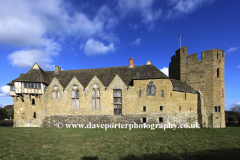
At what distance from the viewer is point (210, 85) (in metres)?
26.1

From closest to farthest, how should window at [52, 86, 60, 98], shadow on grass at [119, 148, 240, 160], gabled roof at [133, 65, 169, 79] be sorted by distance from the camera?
1. shadow on grass at [119, 148, 240, 160]
2. gabled roof at [133, 65, 169, 79]
3. window at [52, 86, 60, 98]

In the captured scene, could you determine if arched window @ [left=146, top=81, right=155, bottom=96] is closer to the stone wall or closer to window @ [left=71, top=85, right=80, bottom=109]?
the stone wall

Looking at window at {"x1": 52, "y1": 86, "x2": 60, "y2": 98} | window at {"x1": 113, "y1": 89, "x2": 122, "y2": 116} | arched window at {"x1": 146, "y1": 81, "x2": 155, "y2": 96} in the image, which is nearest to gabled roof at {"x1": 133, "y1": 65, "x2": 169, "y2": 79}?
arched window at {"x1": 146, "y1": 81, "x2": 155, "y2": 96}

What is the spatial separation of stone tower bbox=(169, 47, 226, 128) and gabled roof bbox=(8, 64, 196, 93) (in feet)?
8.72

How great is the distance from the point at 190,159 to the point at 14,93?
32.7m

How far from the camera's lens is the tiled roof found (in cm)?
2475

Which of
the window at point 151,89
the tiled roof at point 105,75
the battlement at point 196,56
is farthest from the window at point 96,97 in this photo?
the battlement at point 196,56

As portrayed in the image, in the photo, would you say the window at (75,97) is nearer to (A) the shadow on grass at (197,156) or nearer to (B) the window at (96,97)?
(B) the window at (96,97)

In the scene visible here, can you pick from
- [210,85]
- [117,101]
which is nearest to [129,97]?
[117,101]

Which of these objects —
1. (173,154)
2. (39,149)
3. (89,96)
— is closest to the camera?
(173,154)

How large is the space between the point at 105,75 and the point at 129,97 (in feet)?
26.8

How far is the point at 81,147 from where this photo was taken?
12047 mm

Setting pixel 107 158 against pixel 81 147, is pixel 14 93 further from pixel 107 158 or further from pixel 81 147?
pixel 107 158

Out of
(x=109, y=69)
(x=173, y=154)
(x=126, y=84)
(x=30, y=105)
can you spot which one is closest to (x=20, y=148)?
(x=173, y=154)
